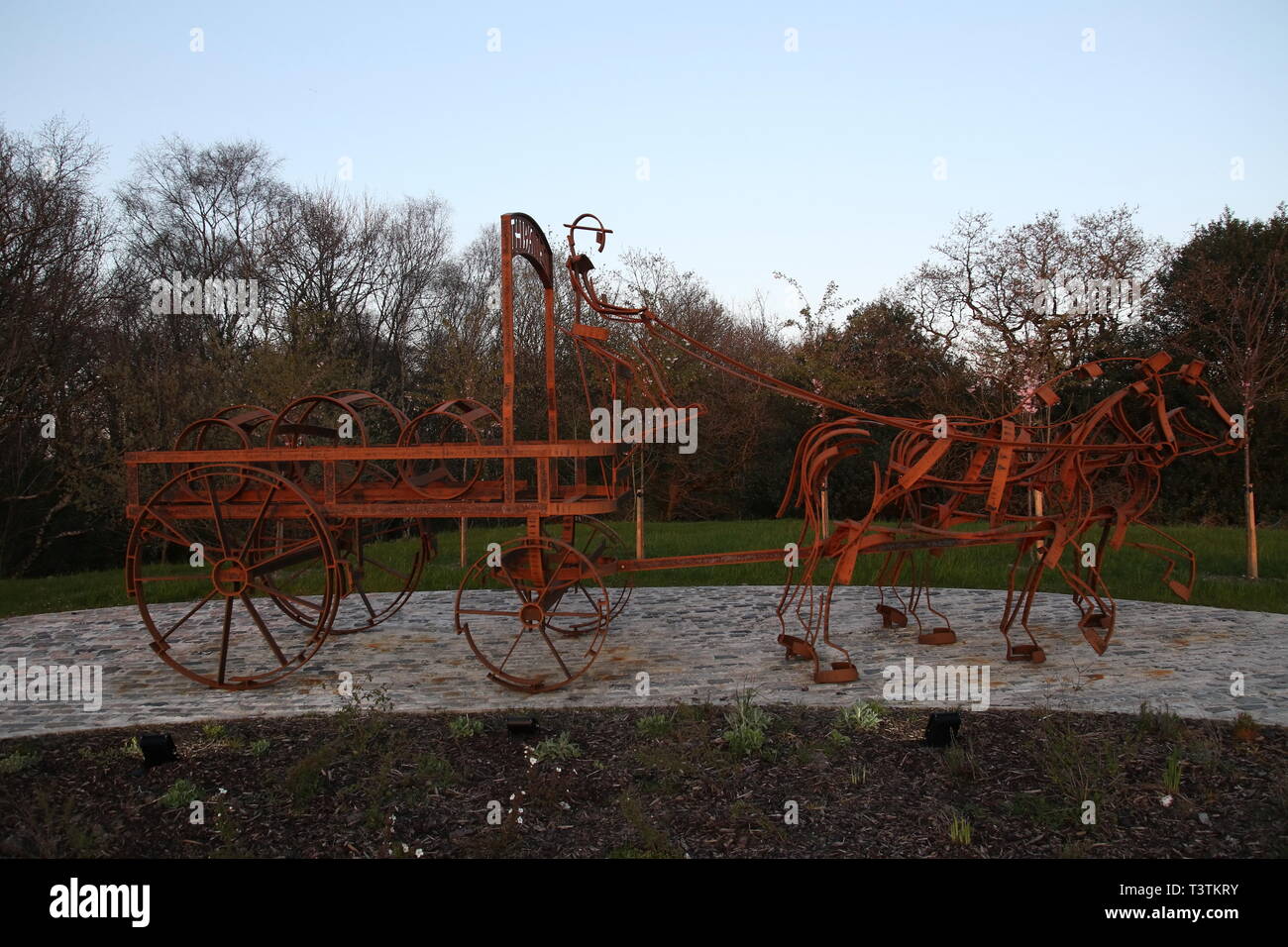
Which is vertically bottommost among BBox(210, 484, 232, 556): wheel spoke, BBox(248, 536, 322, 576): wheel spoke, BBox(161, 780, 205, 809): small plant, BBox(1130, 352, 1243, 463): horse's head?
BBox(161, 780, 205, 809): small plant

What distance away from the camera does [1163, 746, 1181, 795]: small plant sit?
4062mm

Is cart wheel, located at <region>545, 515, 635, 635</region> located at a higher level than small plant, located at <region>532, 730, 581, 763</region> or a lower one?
higher

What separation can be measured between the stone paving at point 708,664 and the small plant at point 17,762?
413 mm

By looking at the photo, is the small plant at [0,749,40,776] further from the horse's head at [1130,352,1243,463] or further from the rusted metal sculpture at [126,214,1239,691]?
the horse's head at [1130,352,1243,463]

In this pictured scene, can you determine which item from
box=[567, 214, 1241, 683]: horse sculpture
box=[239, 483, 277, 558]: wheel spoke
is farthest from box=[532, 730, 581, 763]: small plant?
box=[239, 483, 277, 558]: wheel spoke

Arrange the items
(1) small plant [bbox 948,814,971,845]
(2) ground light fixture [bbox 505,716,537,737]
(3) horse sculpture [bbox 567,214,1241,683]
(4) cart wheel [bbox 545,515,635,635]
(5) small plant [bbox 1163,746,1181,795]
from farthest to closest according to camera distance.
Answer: (4) cart wheel [bbox 545,515,635,635] < (3) horse sculpture [bbox 567,214,1241,683] < (2) ground light fixture [bbox 505,716,537,737] < (5) small plant [bbox 1163,746,1181,795] < (1) small plant [bbox 948,814,971,845]

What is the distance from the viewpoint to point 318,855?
12.3ft

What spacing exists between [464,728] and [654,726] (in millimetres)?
1000

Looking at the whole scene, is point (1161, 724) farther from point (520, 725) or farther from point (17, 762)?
point (17, 762)

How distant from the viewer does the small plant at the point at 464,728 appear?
15.7ft

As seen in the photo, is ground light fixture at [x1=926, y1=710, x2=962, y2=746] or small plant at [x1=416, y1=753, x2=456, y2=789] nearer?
small plant at [x1=416, y1=753, x2=456, y2=789]

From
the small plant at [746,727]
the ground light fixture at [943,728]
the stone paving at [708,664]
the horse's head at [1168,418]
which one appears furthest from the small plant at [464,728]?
the horse's head at [1168,418]

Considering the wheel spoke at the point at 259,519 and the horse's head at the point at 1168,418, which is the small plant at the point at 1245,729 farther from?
the wheel spoke at the point at 259,519
